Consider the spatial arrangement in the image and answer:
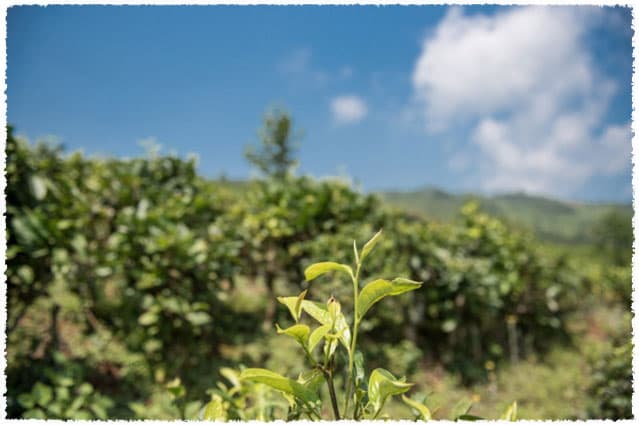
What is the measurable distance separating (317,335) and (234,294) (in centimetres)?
457

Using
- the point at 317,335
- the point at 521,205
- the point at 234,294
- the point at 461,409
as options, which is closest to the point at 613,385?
the point at 461,409

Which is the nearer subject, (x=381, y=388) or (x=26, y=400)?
(x=381, y=388)

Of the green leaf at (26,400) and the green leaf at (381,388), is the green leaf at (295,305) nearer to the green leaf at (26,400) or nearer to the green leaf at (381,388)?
the green leaf at (381,388)

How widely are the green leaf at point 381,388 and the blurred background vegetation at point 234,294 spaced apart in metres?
0.76

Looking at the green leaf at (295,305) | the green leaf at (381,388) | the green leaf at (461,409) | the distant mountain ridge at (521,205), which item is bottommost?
the green leaf at (461,409)

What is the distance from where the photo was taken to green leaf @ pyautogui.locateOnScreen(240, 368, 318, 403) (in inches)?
23.1

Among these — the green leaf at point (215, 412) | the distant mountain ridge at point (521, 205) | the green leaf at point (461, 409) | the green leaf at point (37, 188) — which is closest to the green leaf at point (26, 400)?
the green leaf at point (215, 412)

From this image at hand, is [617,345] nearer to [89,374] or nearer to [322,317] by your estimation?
[322,317]

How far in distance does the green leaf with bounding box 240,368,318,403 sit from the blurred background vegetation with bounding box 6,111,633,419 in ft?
2.29

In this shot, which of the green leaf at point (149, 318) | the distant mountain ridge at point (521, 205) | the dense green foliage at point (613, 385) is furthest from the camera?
the distant mountain ridge at point (521, 205)

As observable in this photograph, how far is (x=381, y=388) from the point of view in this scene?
62 centimetres

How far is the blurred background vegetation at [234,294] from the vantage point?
241cm

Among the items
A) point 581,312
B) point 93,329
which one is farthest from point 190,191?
point 581,312

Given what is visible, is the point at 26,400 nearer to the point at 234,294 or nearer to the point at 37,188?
the point at 37,188
